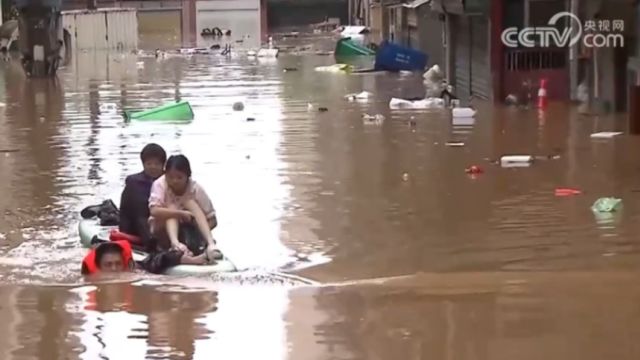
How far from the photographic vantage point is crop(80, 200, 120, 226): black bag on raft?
11.7 meters

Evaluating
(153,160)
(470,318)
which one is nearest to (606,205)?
(153,160)

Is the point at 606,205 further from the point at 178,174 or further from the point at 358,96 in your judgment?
the point at 358,96

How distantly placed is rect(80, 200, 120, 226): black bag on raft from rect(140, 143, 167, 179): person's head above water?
0.81 metres

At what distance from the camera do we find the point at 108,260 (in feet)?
32.4

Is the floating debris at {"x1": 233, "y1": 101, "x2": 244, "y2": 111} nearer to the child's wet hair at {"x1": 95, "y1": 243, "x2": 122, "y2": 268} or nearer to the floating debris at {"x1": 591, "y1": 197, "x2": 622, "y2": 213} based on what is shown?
the floating debris at {"x1": 591, "y1": 197, "x2": 622, "y2": 213}

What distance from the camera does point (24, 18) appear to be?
38.2 meters

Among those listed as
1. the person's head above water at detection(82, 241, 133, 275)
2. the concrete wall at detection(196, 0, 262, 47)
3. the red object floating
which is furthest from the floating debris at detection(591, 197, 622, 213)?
the concrete wall at detection(196, 0, 262, 47)

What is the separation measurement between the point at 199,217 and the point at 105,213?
2.00 meters

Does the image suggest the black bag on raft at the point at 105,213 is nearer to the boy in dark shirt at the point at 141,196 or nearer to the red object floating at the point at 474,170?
the boy in dark shirt at the point at 141,196

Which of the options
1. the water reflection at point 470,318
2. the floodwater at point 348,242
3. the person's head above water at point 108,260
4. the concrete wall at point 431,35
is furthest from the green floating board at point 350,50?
the water reflection at point 470,318

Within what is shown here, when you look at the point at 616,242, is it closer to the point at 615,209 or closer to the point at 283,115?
the point at 615,209

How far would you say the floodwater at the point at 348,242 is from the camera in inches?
303

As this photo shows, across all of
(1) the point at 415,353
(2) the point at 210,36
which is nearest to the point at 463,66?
(1) the point at 415,353

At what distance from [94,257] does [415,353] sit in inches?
139
